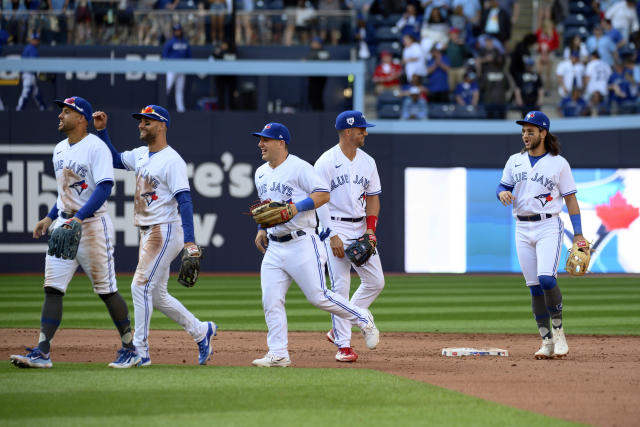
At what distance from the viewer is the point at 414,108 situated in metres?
22.9

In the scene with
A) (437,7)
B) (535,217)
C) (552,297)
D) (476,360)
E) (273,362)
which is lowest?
(476,360)

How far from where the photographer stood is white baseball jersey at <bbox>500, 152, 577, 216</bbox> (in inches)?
330

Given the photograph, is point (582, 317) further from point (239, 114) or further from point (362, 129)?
point (239, 114)

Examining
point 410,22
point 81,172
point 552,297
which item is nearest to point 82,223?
point 81,172

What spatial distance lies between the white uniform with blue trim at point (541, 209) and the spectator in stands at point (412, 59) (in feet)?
48.4

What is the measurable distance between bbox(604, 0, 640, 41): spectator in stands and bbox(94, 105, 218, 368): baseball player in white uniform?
739 inches

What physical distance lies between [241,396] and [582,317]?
7.92 metres

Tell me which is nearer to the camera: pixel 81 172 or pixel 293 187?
pixel 81 172

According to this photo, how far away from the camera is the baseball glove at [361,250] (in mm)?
8125

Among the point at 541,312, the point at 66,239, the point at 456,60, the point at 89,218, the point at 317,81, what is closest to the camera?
the point at 66,239

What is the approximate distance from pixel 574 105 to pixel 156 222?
17.1 meters

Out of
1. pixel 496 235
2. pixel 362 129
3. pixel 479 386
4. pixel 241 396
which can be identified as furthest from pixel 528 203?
pixel 496 235

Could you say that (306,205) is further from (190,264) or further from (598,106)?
(598,106)

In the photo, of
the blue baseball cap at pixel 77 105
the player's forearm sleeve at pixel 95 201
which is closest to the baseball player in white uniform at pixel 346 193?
the player's forearm sleeve at pixel 95 201
